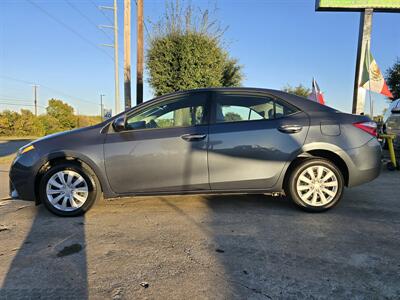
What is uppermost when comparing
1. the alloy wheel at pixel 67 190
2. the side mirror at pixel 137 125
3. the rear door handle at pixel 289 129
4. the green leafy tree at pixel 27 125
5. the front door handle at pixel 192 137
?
the green leafy tree at pixel 27 125

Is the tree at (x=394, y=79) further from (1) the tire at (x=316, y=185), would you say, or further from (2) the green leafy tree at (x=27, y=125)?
(2) the green leafy tree at (x=27, y=125)

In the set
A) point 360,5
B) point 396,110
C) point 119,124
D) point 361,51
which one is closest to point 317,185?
point 119,124

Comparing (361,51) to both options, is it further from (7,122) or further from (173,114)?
(7,122)

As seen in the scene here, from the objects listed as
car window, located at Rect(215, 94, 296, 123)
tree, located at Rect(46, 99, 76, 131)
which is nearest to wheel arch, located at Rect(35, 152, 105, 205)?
car window, located at Rect(215, 94, 296, 123)

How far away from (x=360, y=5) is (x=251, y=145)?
28.0 feet

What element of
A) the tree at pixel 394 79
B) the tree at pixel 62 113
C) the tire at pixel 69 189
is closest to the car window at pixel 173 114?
the tire at pixel 69 189

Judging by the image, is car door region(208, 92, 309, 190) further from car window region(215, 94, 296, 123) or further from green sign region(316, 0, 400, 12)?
green sign region(316, 0, 400, 12)

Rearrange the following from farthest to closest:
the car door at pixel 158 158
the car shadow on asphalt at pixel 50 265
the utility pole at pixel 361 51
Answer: the utility pole at pixel 361 51 < the car door at pixel 158 158 < the car shadow on asphalt at pixel 50 265

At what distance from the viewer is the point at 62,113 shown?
4584 centimetres

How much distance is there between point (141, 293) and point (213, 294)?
514 mm

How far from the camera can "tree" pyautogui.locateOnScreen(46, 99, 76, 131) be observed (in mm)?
44497

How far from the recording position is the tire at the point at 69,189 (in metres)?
3.88

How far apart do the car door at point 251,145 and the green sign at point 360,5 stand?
789 centimetres

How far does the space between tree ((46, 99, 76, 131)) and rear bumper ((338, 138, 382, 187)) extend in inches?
1748
